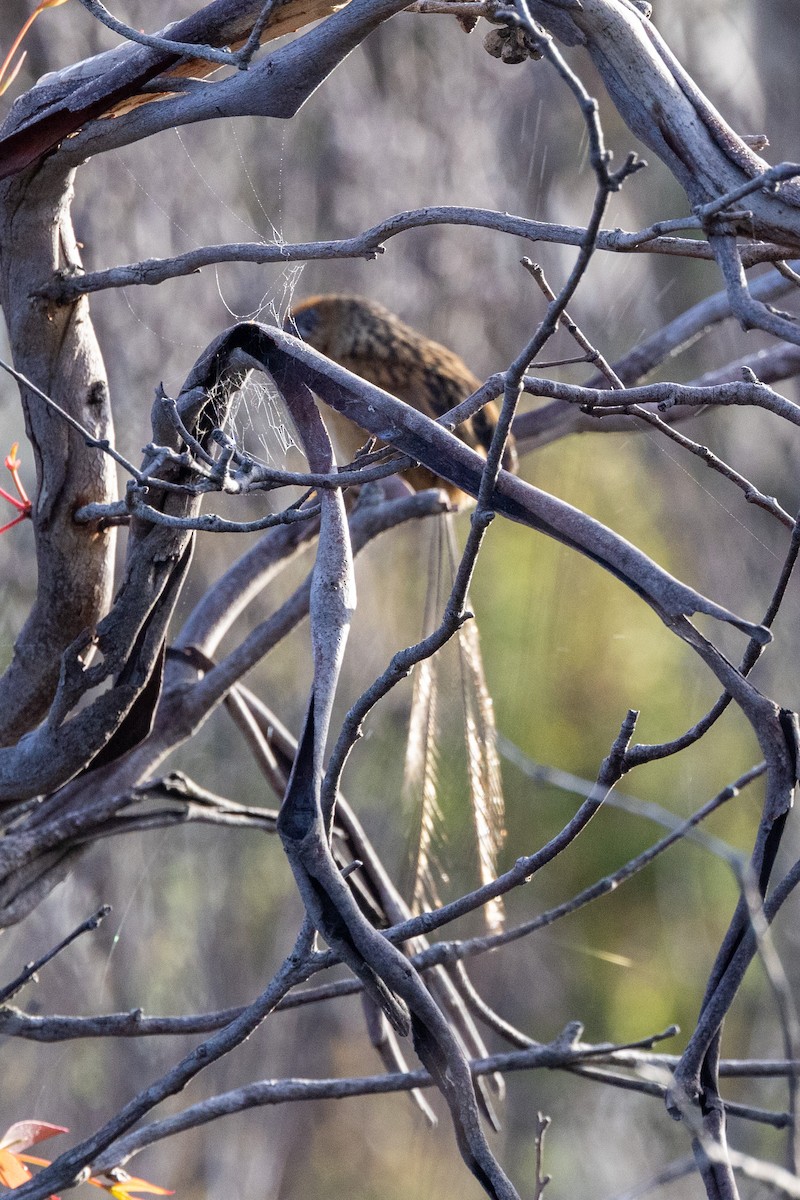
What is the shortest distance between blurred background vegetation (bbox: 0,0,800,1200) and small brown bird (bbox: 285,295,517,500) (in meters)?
0.15

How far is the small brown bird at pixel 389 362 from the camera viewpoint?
1.90 meters

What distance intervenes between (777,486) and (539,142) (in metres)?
1.17

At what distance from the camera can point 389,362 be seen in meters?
1.99

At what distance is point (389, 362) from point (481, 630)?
1.39 m

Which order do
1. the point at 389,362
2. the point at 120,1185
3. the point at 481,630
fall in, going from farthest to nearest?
the point at 481,630
the point at 389,362
the point at 120,1185

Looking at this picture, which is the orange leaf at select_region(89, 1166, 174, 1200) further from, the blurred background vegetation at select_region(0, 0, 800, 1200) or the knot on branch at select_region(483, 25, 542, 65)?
the blurred background vegetation at select_region(0, 0, 800, 1200)

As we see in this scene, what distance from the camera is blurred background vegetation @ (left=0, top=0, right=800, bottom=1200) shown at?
84.2 inches

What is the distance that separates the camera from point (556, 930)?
154 inches

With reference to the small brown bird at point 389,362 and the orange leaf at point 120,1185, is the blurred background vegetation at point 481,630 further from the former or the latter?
the orange leaf at point 120,1185

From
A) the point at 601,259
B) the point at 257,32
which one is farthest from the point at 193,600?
the point at 257,32

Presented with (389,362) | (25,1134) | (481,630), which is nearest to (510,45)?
(25,1134)

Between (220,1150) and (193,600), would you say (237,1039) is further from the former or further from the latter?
(220,1150)

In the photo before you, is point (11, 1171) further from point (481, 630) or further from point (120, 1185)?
point (481, 630)

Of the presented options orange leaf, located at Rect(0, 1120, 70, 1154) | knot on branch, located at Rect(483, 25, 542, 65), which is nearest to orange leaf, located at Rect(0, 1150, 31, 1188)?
orange leaf, located at Rect(0, 1120, 70, 1154)
